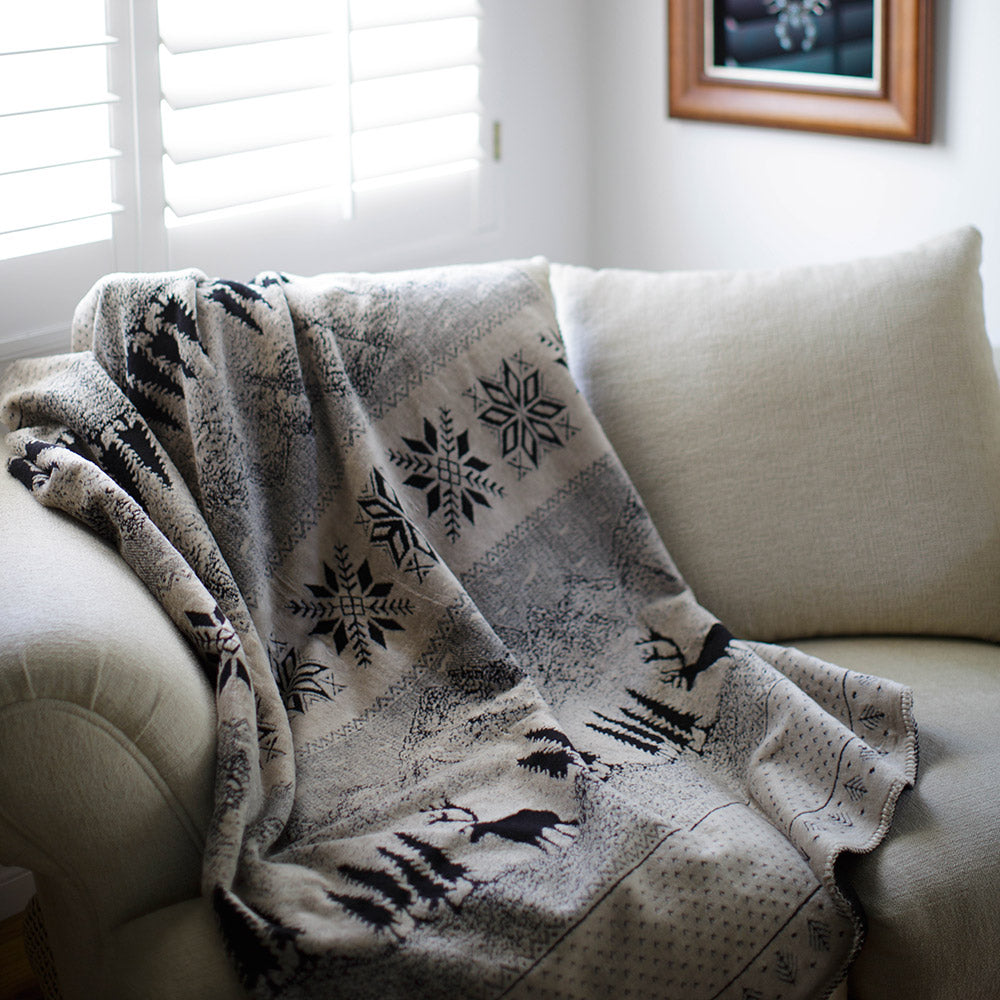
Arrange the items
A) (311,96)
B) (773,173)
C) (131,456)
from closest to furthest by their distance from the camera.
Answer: (131,456) → (311,96) → (773,173)

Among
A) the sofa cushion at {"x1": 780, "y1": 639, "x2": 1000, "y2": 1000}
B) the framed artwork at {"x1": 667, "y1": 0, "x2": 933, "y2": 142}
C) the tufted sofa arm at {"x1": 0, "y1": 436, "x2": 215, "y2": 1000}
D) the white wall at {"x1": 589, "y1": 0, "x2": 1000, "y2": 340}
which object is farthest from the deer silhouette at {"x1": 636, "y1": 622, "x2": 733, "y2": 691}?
the framed artwork at {"x1": 667, "y1": 0, "x2": 933, "y2": 142}

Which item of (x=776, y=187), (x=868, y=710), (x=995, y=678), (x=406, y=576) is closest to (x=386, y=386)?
(x=406, y=576)

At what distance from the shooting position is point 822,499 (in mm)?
1613

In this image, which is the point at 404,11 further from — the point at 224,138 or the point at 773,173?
the point at 773,173

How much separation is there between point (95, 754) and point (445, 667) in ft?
1.43

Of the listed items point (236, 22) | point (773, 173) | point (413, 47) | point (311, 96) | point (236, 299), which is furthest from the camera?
point (773, 173)

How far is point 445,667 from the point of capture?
4.55 ft

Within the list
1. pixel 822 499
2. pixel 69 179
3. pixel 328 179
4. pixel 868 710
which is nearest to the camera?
pixel 868 710

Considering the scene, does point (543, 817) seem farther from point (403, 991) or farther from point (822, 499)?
point (822, 499)

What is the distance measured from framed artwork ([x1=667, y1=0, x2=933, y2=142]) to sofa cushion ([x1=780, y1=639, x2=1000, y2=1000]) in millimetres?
1197

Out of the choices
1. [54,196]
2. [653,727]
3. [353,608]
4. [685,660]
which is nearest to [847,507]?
[685,660]

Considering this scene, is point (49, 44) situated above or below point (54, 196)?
above

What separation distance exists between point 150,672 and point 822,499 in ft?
3.00

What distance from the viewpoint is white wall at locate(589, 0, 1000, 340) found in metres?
2.01
